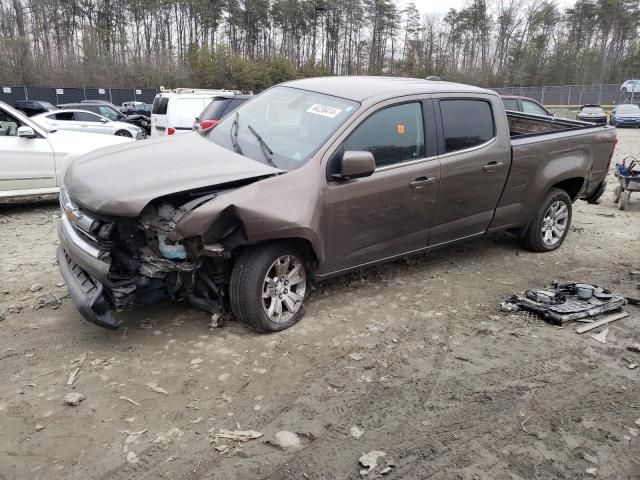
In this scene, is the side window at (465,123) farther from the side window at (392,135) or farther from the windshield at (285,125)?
the windshield at (285,125)

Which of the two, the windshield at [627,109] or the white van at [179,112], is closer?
the white van at [179,112]

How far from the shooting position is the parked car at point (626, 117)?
2705 cm

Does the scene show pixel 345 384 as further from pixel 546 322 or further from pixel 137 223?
pixel 546 322

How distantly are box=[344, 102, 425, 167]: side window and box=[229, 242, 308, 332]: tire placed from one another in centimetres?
102

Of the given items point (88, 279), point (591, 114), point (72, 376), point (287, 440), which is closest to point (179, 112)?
point (88, 279)

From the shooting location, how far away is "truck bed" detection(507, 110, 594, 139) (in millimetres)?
6688

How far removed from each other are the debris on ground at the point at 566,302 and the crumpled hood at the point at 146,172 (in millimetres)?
2579

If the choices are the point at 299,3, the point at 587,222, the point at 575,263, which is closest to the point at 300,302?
the point at 575,263

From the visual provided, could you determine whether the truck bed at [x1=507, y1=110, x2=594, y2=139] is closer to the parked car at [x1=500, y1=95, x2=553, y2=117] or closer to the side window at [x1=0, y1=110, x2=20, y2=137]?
the parked car at [x1=500, y1=95, x2=553, y2=117]

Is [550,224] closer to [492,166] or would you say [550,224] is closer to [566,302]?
[492,166]

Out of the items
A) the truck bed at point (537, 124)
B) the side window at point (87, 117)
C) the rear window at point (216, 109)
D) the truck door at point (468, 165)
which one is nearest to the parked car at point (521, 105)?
the truck bed at point (537, 124)

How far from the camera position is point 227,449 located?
292 centimetres

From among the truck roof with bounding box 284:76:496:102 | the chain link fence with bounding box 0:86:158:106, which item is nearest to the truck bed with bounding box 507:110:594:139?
the truck roof with bounding box 284:76:496:102

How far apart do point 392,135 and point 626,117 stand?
27685 millimetres
